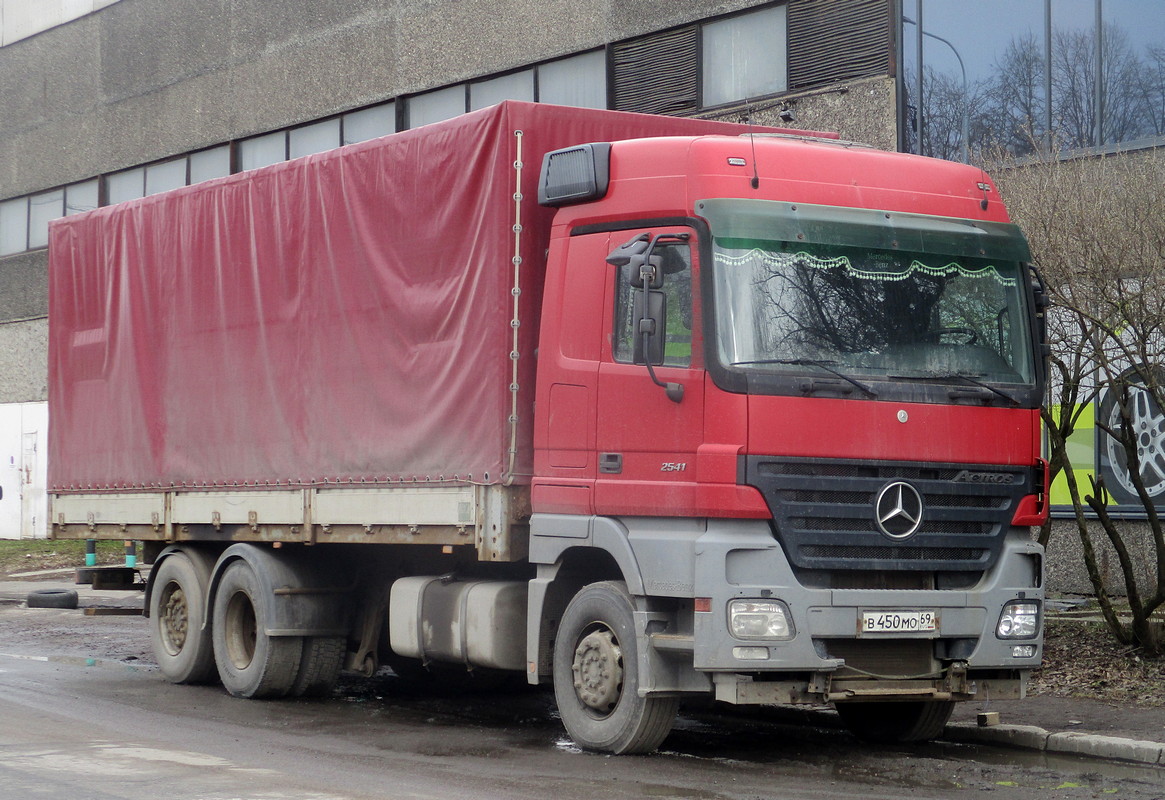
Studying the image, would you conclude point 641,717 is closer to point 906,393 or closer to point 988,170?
point 906,393

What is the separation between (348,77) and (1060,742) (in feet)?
64.9

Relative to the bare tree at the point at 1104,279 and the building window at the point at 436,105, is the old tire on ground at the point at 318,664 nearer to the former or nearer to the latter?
the bare tree at the point at 1104,279

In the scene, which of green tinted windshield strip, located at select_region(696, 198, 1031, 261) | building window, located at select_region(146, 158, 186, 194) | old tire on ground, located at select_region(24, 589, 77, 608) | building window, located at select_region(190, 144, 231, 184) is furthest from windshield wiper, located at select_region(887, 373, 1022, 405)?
building window, located at select_region(146, 158, 186, 194)

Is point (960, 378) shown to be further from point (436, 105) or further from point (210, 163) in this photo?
point (210, 163)

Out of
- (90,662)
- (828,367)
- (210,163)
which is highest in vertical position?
(210,163)

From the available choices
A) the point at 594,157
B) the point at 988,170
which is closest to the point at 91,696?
the point at 594,157

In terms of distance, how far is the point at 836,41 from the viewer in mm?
19141

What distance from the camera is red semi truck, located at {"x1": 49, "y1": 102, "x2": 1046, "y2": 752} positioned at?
328 inches

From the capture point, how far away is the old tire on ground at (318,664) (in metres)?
11.9

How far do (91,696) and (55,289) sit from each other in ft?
14.9

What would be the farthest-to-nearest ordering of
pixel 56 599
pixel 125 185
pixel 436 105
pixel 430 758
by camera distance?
pixel 125 185 < pixel 436 105 < pixel 56 599 < pixel 430 758

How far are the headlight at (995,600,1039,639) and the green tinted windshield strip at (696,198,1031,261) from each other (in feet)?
6.56

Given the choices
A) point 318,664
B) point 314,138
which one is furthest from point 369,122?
point 318,664

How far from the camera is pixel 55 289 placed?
14.8 meters
